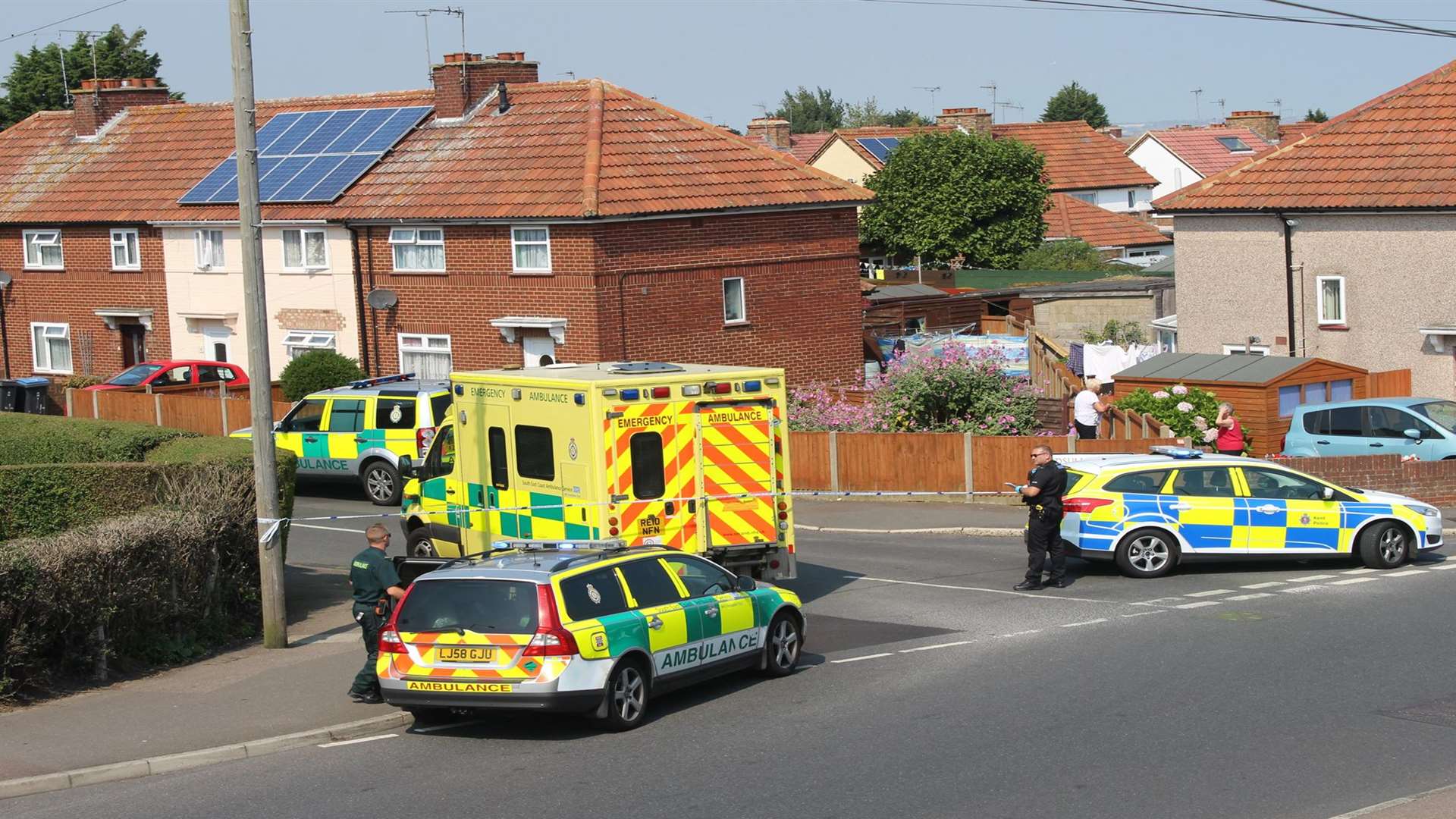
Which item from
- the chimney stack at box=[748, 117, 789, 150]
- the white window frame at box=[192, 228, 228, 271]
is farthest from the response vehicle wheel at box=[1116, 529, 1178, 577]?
the chimney stack at box=[748, 117, 789, 150]

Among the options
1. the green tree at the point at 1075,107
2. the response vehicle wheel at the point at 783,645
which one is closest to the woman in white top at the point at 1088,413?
the response vehicle wheel at the point at 783,645

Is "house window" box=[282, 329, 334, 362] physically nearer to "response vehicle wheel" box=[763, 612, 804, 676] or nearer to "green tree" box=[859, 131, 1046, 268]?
"green tree" box=[859, 131, 1046, 268]

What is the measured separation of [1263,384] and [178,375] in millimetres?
22020

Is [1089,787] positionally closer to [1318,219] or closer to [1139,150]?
[1318,219]

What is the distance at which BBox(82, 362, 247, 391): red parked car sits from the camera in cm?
3578

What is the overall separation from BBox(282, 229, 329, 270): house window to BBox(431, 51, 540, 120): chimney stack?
13.0 feet

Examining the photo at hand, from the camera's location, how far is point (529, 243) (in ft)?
109

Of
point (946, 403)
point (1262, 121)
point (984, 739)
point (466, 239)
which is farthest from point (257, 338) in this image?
point (1262, 121)

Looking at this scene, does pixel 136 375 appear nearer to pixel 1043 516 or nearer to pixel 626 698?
pixel 1043 516

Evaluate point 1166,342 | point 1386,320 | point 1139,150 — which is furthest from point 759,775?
point 1139,150

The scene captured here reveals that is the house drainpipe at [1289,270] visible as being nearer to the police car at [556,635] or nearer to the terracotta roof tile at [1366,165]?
the terracotta roof tile at [1366,165]

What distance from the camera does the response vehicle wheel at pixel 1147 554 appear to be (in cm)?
1880

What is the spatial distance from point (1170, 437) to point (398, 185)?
18275 mm

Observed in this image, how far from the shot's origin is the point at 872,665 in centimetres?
1456
